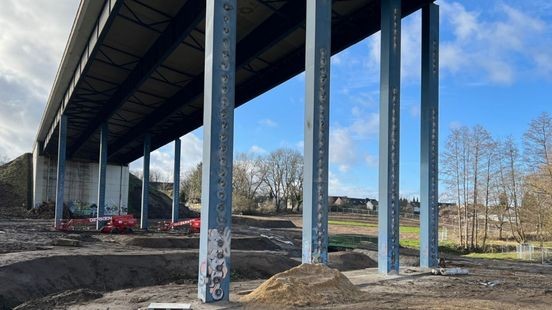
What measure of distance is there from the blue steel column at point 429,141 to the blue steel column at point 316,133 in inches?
236

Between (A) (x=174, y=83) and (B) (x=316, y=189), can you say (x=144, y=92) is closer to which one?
(A) (x=174, y=83)

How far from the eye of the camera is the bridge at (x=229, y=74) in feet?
34.7

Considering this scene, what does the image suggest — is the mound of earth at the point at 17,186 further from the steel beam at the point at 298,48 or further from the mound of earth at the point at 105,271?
the mound of earth at the point at 105,271

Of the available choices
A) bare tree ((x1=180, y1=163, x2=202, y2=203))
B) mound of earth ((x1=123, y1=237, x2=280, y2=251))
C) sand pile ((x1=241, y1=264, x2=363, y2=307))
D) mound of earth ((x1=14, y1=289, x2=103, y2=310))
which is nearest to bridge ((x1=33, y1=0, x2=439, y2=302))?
sand pile ((x1=241, y1=264, x2=363, y2=307))

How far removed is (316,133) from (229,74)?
3.33 metres

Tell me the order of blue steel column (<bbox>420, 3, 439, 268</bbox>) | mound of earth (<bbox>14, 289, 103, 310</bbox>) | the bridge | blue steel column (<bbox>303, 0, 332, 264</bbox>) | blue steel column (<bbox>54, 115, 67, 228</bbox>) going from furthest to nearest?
blue steel column (<bbox>54, 115, 67, 228</bbox>) < blue steel column (<bbox>420, 3, 439, 268</bbox>) < blue steel column (<bbox>303, 0, 332, 264</bbox>) < mound of earth (<bbox>14, 289, 103, 310</bbox>) < the bridge

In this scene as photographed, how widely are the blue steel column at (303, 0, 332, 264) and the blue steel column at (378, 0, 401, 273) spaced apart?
330 cm

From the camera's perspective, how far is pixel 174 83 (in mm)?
29000

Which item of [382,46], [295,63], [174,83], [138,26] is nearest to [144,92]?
[174,83]

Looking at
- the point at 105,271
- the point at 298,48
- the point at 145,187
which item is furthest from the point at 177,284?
the point at 145,187

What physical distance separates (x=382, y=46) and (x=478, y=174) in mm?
43677

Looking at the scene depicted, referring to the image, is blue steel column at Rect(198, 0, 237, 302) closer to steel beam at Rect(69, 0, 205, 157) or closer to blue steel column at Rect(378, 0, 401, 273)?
blue steel column at Rect(378, 0, 401, 273)

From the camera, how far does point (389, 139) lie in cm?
1552

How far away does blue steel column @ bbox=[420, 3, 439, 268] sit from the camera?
56.0ft
